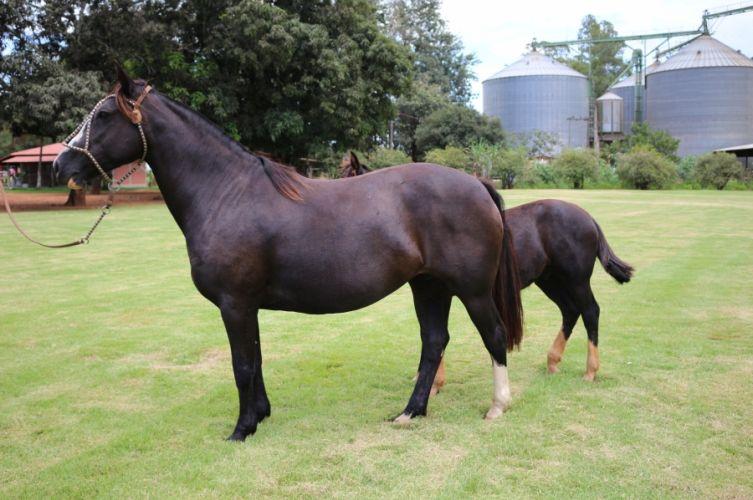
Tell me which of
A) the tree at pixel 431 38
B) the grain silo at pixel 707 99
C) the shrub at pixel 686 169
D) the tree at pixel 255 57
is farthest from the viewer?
the tree at pixel 431 38

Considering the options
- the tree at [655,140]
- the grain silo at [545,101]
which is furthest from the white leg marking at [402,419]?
the grain silo at [545,101]

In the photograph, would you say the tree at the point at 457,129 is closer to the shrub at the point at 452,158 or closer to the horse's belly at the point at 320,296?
the shrub at the point at 452,158

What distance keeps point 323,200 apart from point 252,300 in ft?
3.01

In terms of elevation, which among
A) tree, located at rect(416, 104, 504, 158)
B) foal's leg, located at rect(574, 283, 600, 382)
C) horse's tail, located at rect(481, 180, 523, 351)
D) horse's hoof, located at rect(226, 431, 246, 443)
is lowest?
horse's hoof, located at rect(226, 431, 246, 443)

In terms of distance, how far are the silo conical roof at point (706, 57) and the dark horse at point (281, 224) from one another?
201ft

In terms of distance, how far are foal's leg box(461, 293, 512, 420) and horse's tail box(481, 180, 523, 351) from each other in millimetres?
217

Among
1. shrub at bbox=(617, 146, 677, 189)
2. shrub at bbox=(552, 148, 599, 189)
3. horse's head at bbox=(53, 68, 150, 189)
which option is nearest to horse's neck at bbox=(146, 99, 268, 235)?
horse's head at bbox=(53, 68, 150, 189)

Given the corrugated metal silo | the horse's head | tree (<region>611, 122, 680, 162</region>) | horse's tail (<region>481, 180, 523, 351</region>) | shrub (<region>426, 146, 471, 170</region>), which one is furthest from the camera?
the corrugated metal silo

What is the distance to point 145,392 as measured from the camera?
563 centimetres

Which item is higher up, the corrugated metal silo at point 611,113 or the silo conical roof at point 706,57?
the silo conical roof at point 706,57

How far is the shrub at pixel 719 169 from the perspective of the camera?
144ft

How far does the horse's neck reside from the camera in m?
4.61

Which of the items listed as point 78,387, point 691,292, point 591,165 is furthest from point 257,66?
point 591,165

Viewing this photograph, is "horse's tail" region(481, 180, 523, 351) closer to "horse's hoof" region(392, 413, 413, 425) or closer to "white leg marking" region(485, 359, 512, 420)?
"white leg marking" region(485, 359, 512, 420)
